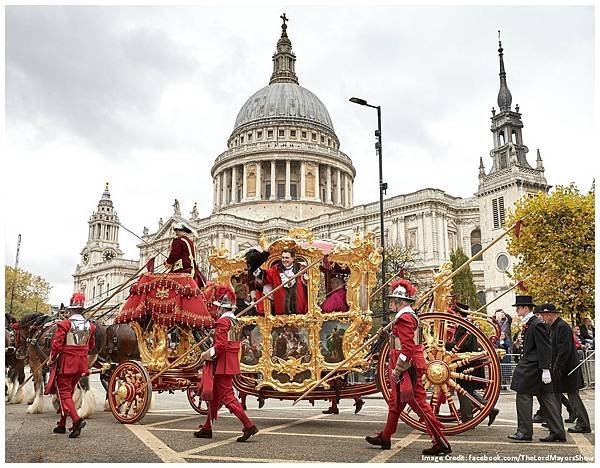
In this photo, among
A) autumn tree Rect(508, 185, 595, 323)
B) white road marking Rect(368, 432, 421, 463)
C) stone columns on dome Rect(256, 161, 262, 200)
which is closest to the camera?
white road marking Rect(368, 432, 421, 463)

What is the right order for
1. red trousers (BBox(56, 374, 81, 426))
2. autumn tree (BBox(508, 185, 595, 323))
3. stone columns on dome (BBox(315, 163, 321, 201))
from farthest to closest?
stone columns on dome (BBox(315, 163, 321, 201)) < autumn tree (BBox(508, 185, 595, 323)) < red trousers (BBox(56, 374, 81, 426))

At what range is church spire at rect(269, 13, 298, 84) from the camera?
87.4 meters

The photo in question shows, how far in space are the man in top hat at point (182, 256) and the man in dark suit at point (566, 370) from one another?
19.2ft

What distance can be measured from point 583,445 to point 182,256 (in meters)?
6.69

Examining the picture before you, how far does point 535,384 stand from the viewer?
25.7ft

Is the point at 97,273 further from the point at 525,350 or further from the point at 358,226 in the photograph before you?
the point at 525,350

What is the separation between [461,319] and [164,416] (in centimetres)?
594

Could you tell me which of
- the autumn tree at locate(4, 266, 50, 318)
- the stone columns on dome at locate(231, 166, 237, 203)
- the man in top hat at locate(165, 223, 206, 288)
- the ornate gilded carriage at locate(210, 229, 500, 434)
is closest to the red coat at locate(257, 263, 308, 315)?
the ornate gilded carriage at locate(210, 229, 500, 434)

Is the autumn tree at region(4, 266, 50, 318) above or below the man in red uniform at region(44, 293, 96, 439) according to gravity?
above

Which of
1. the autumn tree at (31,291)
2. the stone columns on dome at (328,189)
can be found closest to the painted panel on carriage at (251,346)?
the autumn tree at (31,291)

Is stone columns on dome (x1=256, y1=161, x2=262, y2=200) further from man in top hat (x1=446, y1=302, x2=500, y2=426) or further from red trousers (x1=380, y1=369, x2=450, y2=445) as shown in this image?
red trousers (x1=380, y1=369, x2=450, y2=445)

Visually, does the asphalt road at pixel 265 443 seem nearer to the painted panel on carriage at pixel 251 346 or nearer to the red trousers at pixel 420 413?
the red trousers at pixel 420 413

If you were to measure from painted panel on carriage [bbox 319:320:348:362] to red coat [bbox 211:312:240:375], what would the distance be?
1.69m

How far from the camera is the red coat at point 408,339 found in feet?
21.7
